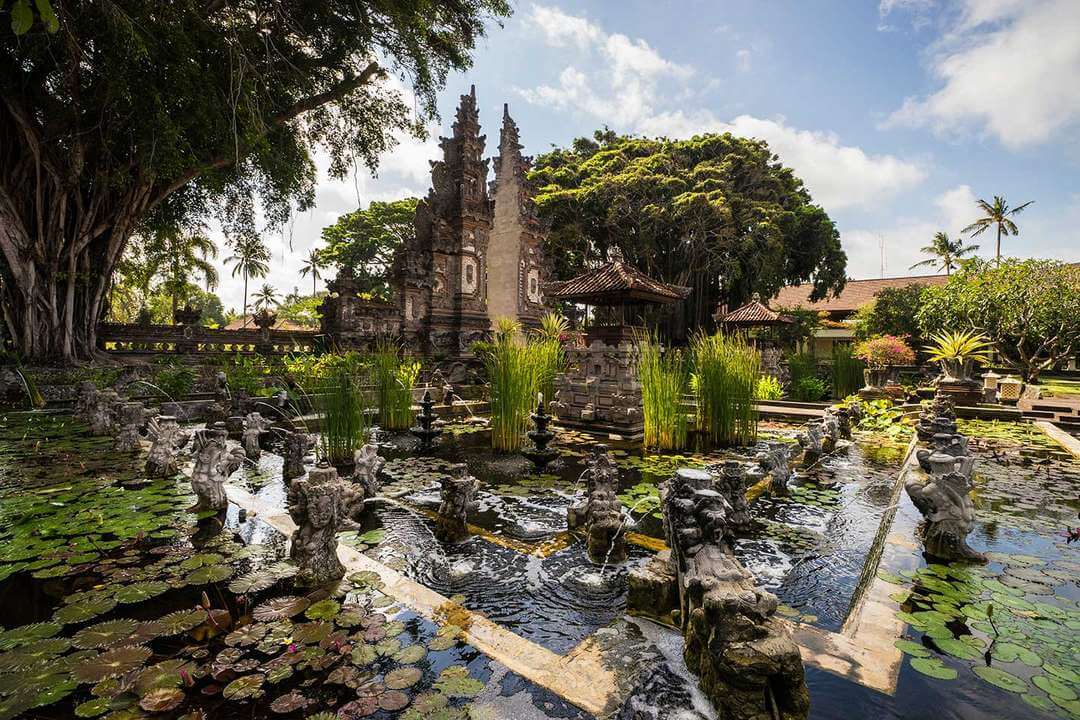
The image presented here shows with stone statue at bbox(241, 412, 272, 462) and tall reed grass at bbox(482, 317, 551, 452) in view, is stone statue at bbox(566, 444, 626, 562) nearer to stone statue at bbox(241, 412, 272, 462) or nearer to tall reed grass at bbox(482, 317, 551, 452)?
tall reed grass at bbox(482, 317, 551, 452)

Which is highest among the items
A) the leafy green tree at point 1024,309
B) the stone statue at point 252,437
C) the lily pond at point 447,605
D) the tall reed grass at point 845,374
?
the leafy green tree at point 1024,309

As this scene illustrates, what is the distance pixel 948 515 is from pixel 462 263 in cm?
1633

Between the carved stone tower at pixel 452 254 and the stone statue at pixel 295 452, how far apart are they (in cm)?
1188

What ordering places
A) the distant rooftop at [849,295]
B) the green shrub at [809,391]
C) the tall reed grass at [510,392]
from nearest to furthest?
the tall reed grass at [510,392], the green shrub at [809,391], the distant rooftop at [849,295]

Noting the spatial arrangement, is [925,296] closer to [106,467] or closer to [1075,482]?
[1075,482]

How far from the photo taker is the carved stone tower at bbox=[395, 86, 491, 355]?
16.8 metres

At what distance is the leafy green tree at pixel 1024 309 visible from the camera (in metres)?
12.4

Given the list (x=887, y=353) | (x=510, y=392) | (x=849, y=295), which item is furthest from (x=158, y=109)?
(x=849, y=295)

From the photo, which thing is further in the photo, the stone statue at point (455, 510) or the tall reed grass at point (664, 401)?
the tall reed grass at point (664, 401)

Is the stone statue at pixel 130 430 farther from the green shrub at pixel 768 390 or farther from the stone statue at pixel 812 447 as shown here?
the green shrub at pixel 768 390

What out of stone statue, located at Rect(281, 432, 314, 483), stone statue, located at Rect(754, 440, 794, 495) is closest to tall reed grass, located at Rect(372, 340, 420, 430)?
stone statue, located at Rect(281, 432, 314, 483)

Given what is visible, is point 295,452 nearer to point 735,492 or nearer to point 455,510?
point 455,510

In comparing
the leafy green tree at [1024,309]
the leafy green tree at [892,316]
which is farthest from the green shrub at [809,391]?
the leafy green tree at [892,316]

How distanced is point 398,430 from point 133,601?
5.42 metres
